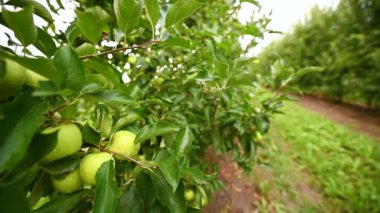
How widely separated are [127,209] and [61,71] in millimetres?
309

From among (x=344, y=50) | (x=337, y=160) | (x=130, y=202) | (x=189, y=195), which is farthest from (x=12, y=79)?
(x=344, y=50)

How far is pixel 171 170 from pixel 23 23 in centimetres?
36

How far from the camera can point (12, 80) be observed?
377 millimetres

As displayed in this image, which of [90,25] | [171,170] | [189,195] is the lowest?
[189,195]

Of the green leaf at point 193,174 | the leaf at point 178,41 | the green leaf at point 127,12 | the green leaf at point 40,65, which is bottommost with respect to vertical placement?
the green leaf at point 193,174

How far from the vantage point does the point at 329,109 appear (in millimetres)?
8602

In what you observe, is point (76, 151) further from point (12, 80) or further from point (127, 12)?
point (127, 12)

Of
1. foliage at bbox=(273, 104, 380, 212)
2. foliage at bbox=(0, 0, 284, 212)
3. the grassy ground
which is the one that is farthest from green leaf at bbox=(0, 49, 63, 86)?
foliage at bbox=(273, 104, 380, 212)

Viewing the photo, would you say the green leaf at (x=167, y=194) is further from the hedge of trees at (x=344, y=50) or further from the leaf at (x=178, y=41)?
the hedge of trees at (x=344, y=50)

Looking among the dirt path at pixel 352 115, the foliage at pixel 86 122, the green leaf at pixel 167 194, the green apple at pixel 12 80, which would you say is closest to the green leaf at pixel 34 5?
the foliage at pixel 86 122

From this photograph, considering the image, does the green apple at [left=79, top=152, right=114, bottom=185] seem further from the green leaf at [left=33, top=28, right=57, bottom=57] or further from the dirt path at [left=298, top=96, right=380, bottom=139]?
the dirt path at [left=298, top=96, right=380, bottom=139]

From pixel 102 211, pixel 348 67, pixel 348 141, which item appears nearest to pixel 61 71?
pixel 102 211

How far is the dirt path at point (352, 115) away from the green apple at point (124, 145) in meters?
6.10

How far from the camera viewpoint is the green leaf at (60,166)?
0.47 meters
